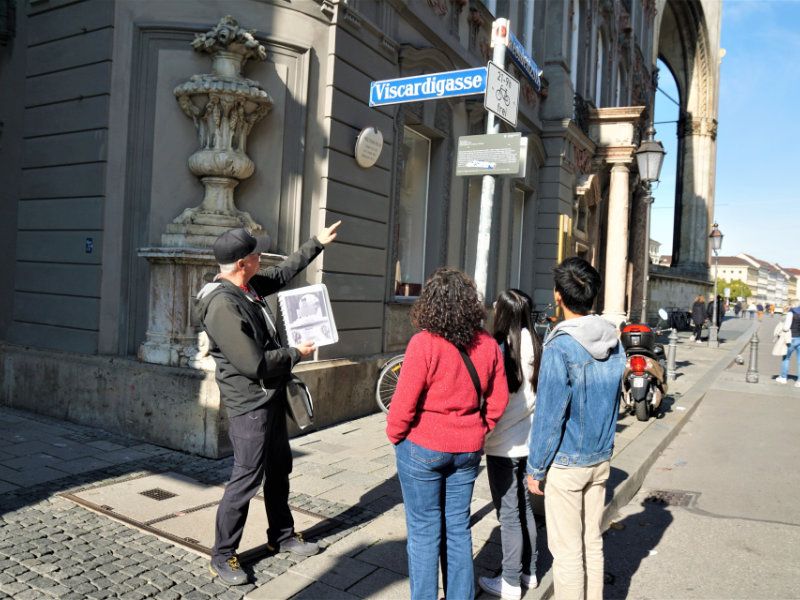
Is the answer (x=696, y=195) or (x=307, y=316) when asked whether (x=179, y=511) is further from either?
(x=696, y=195)

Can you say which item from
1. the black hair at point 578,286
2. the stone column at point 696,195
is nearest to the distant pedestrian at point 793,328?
the black hair at point 578,286

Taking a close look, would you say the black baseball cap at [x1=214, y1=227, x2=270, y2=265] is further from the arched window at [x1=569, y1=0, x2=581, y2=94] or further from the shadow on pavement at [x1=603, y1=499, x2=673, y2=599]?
the arched window at [x1=569, y1=0, x2=581, y2=94]

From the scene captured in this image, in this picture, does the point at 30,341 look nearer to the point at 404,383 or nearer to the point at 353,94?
the point at 353,94

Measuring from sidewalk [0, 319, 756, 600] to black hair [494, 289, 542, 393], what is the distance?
3.87ft

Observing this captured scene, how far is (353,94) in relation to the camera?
764 cm

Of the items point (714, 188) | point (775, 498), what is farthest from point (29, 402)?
point (714, 188)

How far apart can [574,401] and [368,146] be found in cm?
520

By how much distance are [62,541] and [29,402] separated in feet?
12.6

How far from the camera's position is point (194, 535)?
13.6 ft

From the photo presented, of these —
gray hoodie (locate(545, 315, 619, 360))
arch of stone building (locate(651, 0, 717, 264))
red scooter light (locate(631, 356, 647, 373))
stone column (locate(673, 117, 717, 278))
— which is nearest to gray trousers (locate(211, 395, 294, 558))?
gray hoodie (locate(545, 315, 619, 360))

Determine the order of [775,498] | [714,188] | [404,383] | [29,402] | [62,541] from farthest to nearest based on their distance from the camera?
[714,188], [29,402], [775,498], [62,541], [404,383]

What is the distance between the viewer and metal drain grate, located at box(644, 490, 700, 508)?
5.77m

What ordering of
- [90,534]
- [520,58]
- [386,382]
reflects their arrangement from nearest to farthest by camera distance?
[90,534] < [520,58] < [386,382]

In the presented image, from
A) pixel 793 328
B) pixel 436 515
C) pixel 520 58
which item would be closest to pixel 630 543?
pixel 436 515
